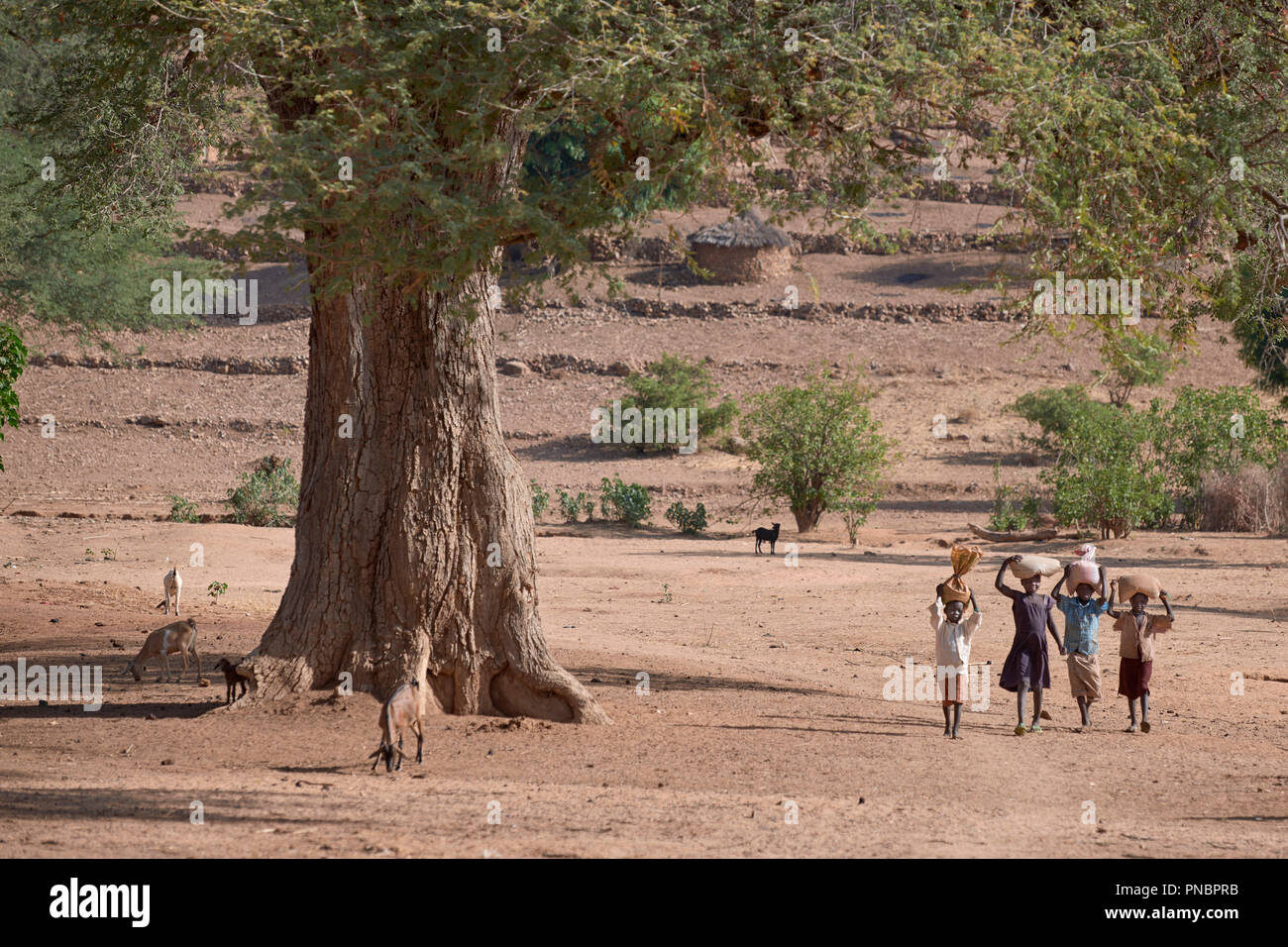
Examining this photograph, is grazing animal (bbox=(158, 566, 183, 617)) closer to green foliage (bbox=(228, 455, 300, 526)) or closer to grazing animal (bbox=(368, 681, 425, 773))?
grazing animal (bbox=(368, 681, 425, 773))

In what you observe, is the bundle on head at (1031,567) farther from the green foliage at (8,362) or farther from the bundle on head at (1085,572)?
the green foliage at (8,362)

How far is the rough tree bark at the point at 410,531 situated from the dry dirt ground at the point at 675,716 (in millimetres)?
349

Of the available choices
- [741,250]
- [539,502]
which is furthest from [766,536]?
[741,250]

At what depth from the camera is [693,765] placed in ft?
25.3

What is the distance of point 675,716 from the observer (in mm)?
9164

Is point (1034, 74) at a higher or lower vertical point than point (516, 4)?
lower

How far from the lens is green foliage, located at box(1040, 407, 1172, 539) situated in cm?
1986

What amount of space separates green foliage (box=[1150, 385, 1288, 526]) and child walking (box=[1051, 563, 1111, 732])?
13680 mm

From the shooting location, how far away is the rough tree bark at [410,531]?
335 inches

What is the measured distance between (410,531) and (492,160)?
2.48 m

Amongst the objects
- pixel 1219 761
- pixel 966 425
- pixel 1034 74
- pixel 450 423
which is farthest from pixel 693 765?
pixel 966 425

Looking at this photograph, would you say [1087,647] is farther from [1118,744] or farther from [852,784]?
[852,784]

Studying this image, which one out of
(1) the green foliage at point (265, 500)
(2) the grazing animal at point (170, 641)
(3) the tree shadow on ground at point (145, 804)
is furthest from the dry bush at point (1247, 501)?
(3) the tree shadow on ground at point (145, 804)

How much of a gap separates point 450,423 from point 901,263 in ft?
114
